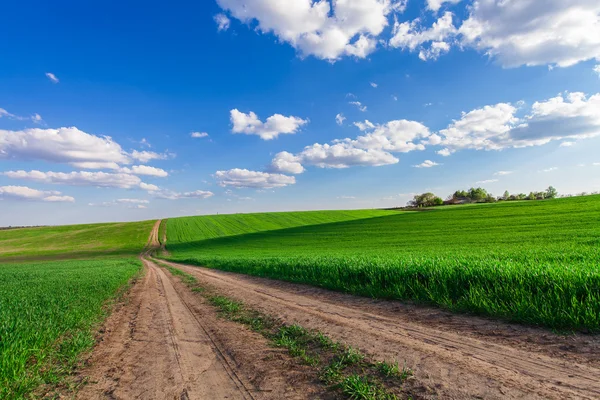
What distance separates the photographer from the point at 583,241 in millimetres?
15188

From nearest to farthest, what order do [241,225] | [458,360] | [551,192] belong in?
[458,360]
[241,225]
[551,192]

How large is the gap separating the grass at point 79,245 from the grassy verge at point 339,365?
5282 cm

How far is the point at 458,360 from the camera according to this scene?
3.82 m

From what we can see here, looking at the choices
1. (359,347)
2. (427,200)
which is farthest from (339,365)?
(427,200)

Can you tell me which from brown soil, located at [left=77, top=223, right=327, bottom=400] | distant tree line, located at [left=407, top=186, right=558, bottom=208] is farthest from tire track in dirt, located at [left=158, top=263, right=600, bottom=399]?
distant tree line, located at [left=407, top=186, right=558, bottom=208]

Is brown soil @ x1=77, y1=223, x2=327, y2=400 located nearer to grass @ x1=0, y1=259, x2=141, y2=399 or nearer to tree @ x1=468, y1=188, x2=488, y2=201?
grass @ x1=0, y1=259, x2=141, y2=399

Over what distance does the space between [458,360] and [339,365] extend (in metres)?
1.67

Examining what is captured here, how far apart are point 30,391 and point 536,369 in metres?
6.61

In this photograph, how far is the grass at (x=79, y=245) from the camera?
2053 inches

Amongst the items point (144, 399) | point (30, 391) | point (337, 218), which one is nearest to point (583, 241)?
point (144, 399)

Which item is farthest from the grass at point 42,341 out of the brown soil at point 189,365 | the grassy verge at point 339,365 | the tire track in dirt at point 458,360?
the tire track in dirt at point 458,360

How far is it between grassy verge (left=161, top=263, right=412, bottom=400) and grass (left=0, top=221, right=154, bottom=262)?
52821 mm

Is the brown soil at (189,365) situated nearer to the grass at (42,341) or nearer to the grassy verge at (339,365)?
the grassy verge at (339,365)

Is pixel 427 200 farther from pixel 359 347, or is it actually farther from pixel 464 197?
pixel 359 347
